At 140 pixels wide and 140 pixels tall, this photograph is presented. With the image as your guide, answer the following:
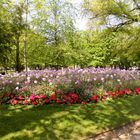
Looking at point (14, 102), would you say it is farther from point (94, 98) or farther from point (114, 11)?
point (114, 11)

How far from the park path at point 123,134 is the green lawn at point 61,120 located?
0.19m

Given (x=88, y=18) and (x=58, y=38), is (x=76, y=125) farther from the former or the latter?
(x=58, y=38)

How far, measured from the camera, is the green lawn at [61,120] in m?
6.68

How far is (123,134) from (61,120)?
5.58ft

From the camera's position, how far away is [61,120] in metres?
7.62

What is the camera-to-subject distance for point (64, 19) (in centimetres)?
2570

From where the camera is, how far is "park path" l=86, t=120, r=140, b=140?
7.01 meters

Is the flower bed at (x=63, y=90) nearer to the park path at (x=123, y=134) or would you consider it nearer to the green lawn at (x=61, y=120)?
the green lawn at (x=61, y=120)

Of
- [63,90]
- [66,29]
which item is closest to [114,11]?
[66,29]

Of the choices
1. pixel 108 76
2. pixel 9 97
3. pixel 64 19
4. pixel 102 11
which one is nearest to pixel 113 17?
pixel 102 11

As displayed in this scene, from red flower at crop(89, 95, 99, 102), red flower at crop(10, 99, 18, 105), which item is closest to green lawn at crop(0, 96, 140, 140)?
red flower at crop(10, 99, 18, 105)

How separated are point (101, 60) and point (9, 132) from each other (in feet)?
140

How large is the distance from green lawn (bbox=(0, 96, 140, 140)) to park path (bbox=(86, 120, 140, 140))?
186mm

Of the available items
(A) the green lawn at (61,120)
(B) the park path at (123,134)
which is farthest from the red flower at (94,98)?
(B) the park path at (123,134)
